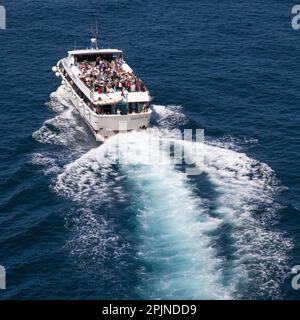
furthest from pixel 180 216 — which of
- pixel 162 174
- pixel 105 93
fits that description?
pixel 105 93

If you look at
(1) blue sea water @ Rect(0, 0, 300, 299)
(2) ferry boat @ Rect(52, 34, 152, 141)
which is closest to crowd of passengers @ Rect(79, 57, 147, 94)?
(2) ferry boat @ Rect(52, 34, 152, 141)

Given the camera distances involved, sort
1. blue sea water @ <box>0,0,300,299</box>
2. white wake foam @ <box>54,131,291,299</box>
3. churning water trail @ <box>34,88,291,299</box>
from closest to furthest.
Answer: white wake foam @ <box>54,131,291,299</box>
churning water trail @ <box>34,88,291,299</box>
blue sea water @ <box>0,0,300,299</box>

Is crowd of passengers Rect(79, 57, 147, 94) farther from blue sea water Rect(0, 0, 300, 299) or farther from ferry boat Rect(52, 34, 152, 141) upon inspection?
blue sea water Rect(0, 0, 300, 299)

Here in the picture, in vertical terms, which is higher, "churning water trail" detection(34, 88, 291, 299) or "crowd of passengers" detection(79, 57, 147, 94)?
"crowd of passengers" detection(79, 57, 147, 94)

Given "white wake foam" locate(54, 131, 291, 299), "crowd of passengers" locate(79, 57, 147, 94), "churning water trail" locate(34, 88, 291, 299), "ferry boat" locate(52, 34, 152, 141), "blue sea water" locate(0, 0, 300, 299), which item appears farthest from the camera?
"crowd of passengers" locate(79, 57, 147, 94)
